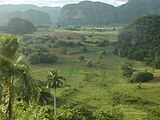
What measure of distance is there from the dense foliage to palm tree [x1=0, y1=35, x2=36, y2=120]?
3641 inches

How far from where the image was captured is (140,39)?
398 feet

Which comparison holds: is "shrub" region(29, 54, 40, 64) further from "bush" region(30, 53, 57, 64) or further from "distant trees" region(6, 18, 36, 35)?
"distant trees" region(6, 18, 36, 35)

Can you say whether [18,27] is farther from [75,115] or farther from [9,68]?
[9,68]

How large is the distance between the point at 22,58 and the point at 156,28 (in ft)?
354

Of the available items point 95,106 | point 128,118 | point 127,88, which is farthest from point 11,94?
point 127,88

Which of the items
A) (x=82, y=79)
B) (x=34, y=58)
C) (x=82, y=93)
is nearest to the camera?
(x=82, y=93)

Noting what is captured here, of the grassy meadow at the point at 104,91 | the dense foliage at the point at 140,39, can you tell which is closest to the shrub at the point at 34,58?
the grassy meadow at the point at 104,91

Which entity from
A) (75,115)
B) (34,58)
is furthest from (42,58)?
(75,115)

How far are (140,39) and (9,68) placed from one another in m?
107

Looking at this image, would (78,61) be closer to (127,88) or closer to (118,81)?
(118,81)

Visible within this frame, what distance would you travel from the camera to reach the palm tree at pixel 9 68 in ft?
56.5

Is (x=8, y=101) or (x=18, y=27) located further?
(x=18, y=27)

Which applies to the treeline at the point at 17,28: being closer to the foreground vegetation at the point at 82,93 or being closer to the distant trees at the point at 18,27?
the distant trees at the point at 18,27

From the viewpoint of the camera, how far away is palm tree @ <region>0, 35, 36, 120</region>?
17.2 m
